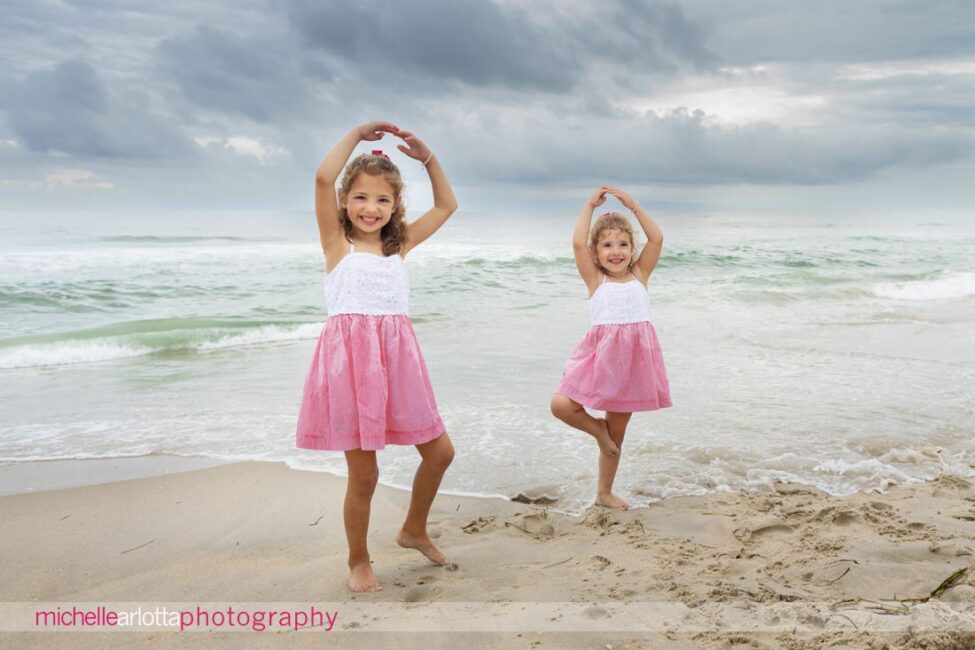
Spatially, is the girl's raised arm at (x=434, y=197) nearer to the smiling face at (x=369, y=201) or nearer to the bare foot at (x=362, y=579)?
the smiling face at (x=369, y=201)

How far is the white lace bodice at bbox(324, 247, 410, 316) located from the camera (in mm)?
3301

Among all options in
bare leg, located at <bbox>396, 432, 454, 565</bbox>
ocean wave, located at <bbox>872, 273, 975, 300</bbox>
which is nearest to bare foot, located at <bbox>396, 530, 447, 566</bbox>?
bare leg, located at <bbox>396, 432, 454, 565</bbox>

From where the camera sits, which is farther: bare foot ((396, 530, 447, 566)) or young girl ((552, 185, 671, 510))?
young girl ((552, 185, 671, 510))

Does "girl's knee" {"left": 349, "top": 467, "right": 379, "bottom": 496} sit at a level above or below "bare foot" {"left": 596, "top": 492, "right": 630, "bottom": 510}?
above

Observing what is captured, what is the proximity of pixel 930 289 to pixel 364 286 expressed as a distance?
1790 cm

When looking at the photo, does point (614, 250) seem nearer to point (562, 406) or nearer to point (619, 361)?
point (619, 361)

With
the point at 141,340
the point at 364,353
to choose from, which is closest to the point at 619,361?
the point at 364,353

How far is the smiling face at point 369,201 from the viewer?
3373mm

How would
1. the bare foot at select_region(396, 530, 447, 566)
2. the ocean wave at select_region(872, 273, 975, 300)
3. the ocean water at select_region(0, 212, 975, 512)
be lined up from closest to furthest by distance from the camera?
the bare foot at select_region(396, 530, 447, 566) < the ocean water at select_region(0, 212, 975, 512) < the ocean wave at select_region(872, 273, 975, 300)

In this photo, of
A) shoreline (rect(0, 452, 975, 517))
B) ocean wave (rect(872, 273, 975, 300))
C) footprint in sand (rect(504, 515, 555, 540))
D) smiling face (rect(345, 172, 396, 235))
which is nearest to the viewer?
smiling face (rect(345, 172, 396, 235))

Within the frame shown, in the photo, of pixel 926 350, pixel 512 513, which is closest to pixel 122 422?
pixel 512 513

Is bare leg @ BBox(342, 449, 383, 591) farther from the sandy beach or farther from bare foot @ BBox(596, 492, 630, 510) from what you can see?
bare foot @ BBox(596, 492, 630, 510)

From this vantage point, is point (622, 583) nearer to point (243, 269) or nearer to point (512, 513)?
point (512, 513)

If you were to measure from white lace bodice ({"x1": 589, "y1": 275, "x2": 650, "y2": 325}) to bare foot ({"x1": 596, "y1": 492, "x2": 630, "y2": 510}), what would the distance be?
1050 millimetres
